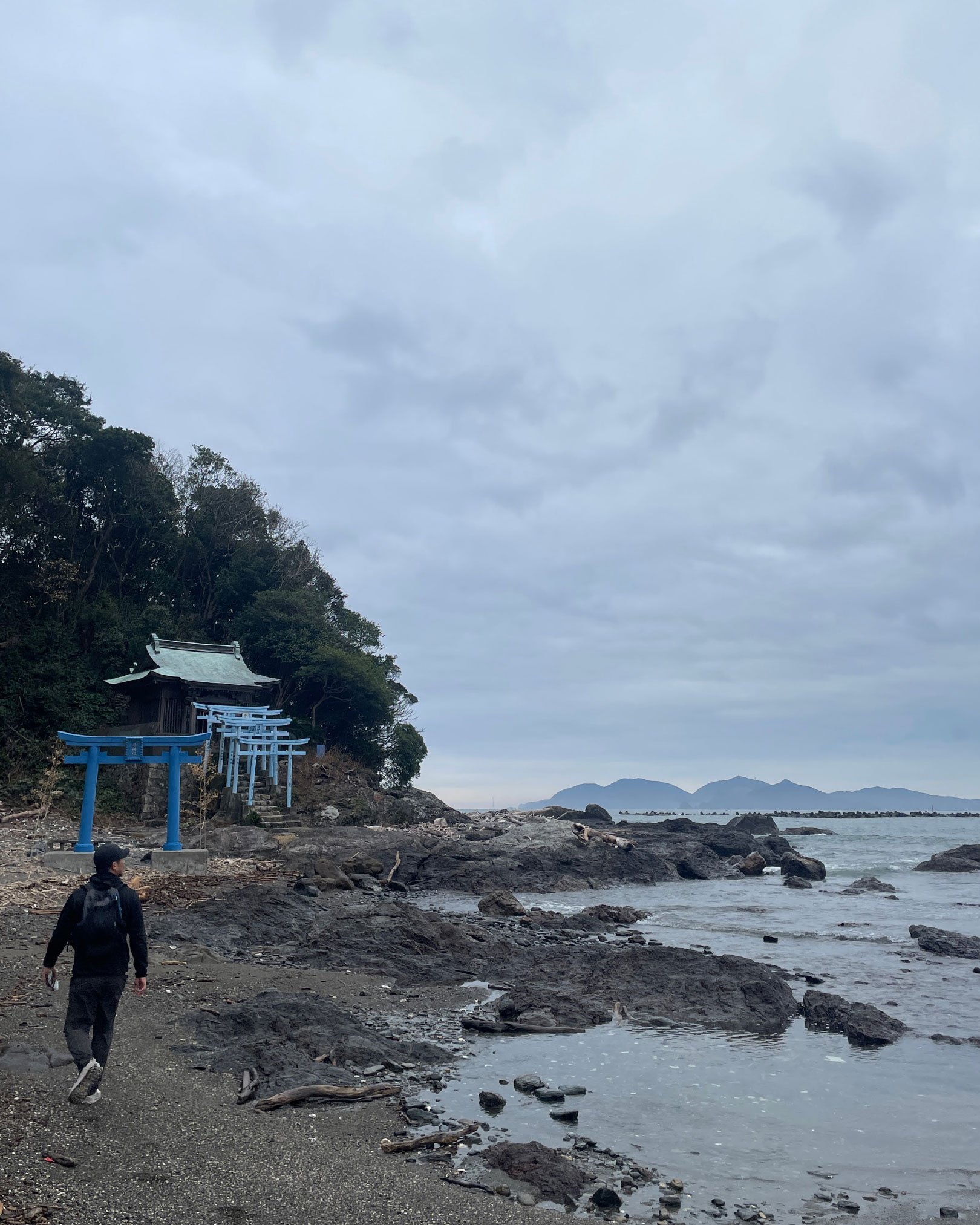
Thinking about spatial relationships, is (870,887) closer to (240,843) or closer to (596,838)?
(596,838)

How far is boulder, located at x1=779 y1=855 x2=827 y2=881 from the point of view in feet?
111

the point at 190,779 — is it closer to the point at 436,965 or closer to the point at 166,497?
the point at 166,497

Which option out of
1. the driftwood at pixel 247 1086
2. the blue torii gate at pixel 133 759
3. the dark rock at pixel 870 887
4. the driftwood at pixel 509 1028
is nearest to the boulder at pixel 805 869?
the dark rock at pixel 870 887

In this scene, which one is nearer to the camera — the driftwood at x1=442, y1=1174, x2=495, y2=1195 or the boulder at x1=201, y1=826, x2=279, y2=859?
the driftwood at x1=442, y1=1174, x2=495, y2=1195

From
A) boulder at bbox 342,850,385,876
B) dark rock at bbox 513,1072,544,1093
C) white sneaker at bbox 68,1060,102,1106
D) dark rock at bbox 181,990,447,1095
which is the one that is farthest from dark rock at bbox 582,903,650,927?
white sneaker at bbox 68,1060,102,1106

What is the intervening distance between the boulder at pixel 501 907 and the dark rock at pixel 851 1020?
29.5 ft

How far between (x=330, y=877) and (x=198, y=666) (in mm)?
18694

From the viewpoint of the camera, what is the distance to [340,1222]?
4660mm

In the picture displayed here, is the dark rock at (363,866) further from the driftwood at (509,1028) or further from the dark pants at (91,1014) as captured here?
the dark pants at (91,1014)

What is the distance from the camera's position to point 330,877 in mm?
19734

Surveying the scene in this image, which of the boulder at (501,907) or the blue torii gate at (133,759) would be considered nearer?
the boulder at (501,907)

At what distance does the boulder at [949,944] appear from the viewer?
1616 centimetres

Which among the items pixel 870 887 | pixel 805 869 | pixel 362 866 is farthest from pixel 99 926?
pixel 805 869

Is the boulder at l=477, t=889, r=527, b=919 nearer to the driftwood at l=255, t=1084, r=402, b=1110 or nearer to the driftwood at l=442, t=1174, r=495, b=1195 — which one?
the driftwood at l=255, t=1084, r=402, b=1110
